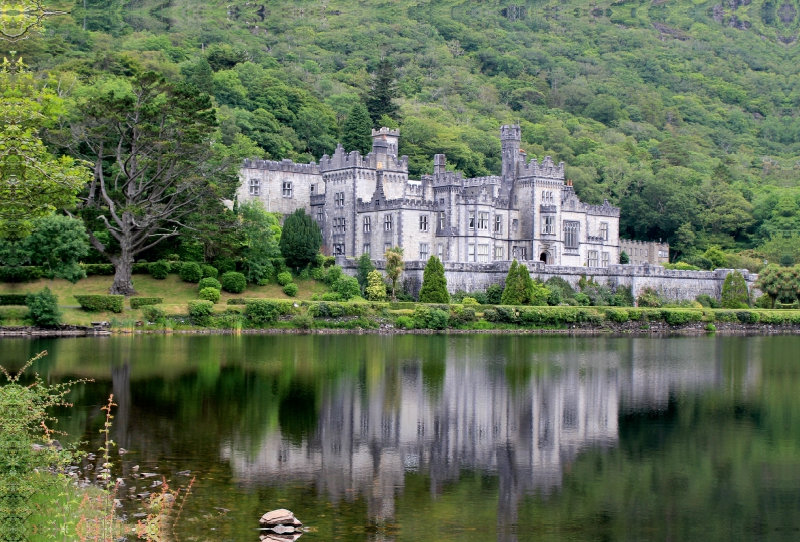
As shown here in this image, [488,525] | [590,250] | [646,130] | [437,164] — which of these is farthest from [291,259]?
[646,130]

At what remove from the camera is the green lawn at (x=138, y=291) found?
58.4 metres

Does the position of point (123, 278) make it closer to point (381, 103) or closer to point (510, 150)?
point (510, 150)

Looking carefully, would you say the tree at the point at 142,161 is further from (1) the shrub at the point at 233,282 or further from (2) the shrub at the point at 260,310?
(2) the shrub at the point at 260,310

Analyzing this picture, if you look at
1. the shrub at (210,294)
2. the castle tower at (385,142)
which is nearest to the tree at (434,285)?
the shrub at (210,294)

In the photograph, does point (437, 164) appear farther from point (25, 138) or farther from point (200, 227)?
point (25, 138)

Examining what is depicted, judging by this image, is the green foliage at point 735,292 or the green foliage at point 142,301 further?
the green foliage at point 735,292

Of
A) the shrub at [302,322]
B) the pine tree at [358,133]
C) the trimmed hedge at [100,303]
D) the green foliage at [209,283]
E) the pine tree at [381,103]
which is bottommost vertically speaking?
the shrub at [302,322]

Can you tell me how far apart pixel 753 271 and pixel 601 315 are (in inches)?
1184

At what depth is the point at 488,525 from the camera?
67.1 ft

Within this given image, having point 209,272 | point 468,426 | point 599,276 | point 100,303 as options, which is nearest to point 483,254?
point 599,276

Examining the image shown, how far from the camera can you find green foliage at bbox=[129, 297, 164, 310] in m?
61.8

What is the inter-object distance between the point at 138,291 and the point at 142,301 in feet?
14.2

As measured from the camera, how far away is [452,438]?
2862 cm

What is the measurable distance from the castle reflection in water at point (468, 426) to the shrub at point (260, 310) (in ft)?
60.1
